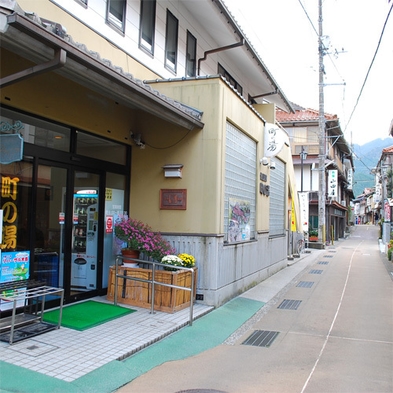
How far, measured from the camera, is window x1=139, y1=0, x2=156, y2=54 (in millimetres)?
9102

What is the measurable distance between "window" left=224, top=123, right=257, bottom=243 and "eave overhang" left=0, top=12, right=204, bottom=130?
2.13 m

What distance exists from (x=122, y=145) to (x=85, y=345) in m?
4.59

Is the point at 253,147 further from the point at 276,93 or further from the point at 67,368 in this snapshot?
the point at 67,368

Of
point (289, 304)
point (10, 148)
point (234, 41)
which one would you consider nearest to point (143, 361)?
point (10, 148)

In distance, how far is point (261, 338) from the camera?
261 inches

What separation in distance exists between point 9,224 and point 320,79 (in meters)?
24.1

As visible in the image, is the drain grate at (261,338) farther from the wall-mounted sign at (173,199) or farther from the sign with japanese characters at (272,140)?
the sign with japanese characters at (272,140)

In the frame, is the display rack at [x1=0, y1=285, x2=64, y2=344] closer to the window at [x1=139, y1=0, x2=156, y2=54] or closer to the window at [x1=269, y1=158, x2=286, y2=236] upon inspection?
the window at [x1=139, y1=0, x2=156, y2=54]

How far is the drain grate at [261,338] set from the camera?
249 inches

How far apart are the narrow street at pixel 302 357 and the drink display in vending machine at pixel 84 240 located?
324 cm

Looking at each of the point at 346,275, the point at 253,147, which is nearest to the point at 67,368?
the point at 253,147

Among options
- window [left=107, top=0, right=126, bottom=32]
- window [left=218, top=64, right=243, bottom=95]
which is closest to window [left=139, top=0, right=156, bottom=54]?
window [left=107, top=0, right=126, bottom=32]

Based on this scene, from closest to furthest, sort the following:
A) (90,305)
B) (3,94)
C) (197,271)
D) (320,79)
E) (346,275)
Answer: (3,94) → (90,305) → (197,271) → (346,275) → (320,79)

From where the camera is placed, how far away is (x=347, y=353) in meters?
5.83
